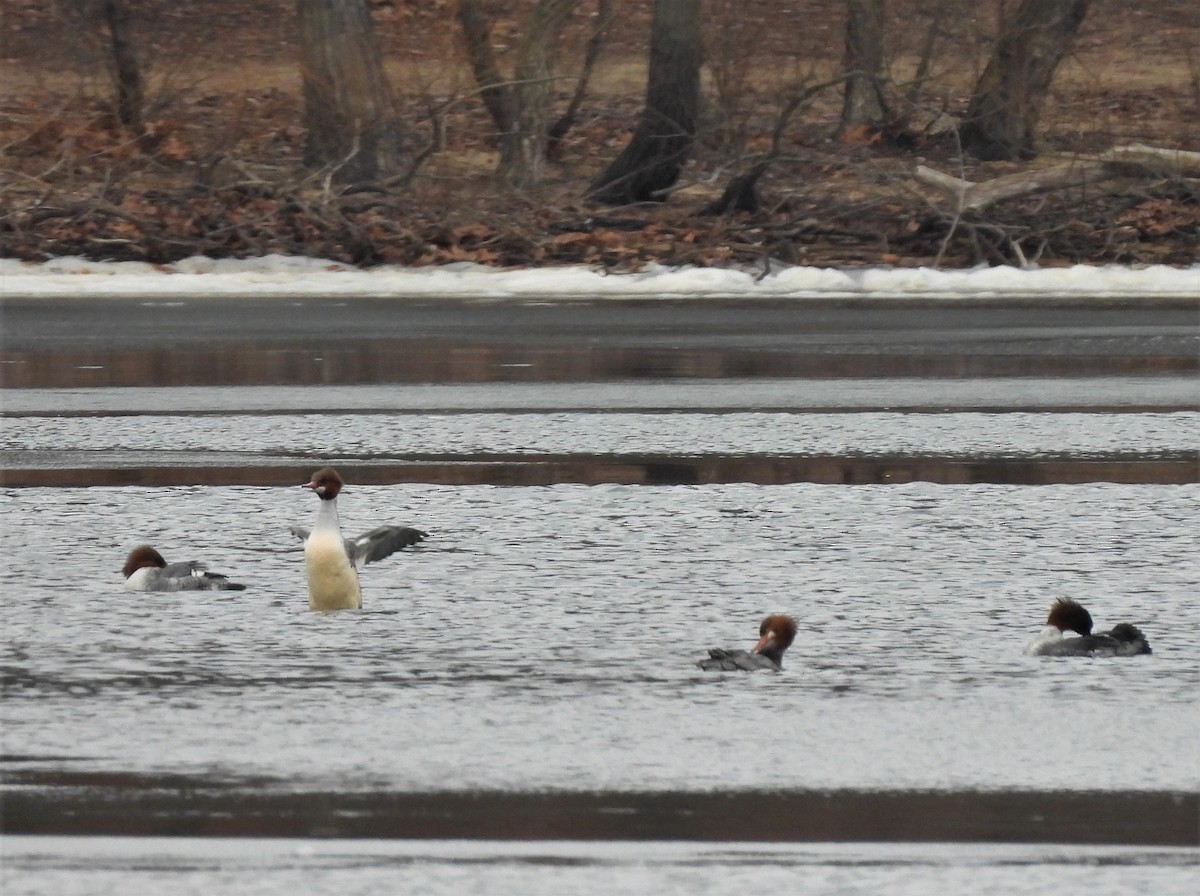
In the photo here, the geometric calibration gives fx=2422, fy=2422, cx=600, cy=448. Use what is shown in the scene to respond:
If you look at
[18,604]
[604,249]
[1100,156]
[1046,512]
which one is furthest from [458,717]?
[1100,156]

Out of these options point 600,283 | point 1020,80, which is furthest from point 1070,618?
point 1020,80

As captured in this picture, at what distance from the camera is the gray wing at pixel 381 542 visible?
8219 mm

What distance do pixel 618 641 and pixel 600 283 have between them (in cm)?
1349

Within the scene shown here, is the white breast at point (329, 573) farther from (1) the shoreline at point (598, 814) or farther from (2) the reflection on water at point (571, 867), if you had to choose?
(2) the reflection on water at point (571, 867)

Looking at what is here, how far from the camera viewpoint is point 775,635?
263 inches

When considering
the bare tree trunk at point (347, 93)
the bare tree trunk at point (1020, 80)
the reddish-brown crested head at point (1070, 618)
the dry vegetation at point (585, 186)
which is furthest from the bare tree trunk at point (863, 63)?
the reddish-brown crested head at point (1070, 618)

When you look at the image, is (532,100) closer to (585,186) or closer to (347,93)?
(585,186)

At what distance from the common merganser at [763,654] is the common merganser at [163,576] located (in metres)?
1.94

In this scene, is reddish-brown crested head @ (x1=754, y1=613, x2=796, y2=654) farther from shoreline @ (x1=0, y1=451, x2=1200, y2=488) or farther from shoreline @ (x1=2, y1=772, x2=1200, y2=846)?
shoreline @ (x1=0, y1=451, x2=1200, y2=488)

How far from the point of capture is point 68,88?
35438 mm

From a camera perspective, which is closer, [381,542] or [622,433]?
[381,542]

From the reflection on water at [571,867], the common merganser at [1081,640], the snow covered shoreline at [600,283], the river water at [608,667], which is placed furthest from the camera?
the snow covered shoreline at [600,283]

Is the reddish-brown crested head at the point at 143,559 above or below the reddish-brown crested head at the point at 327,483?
below

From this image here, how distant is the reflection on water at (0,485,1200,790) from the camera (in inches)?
225
